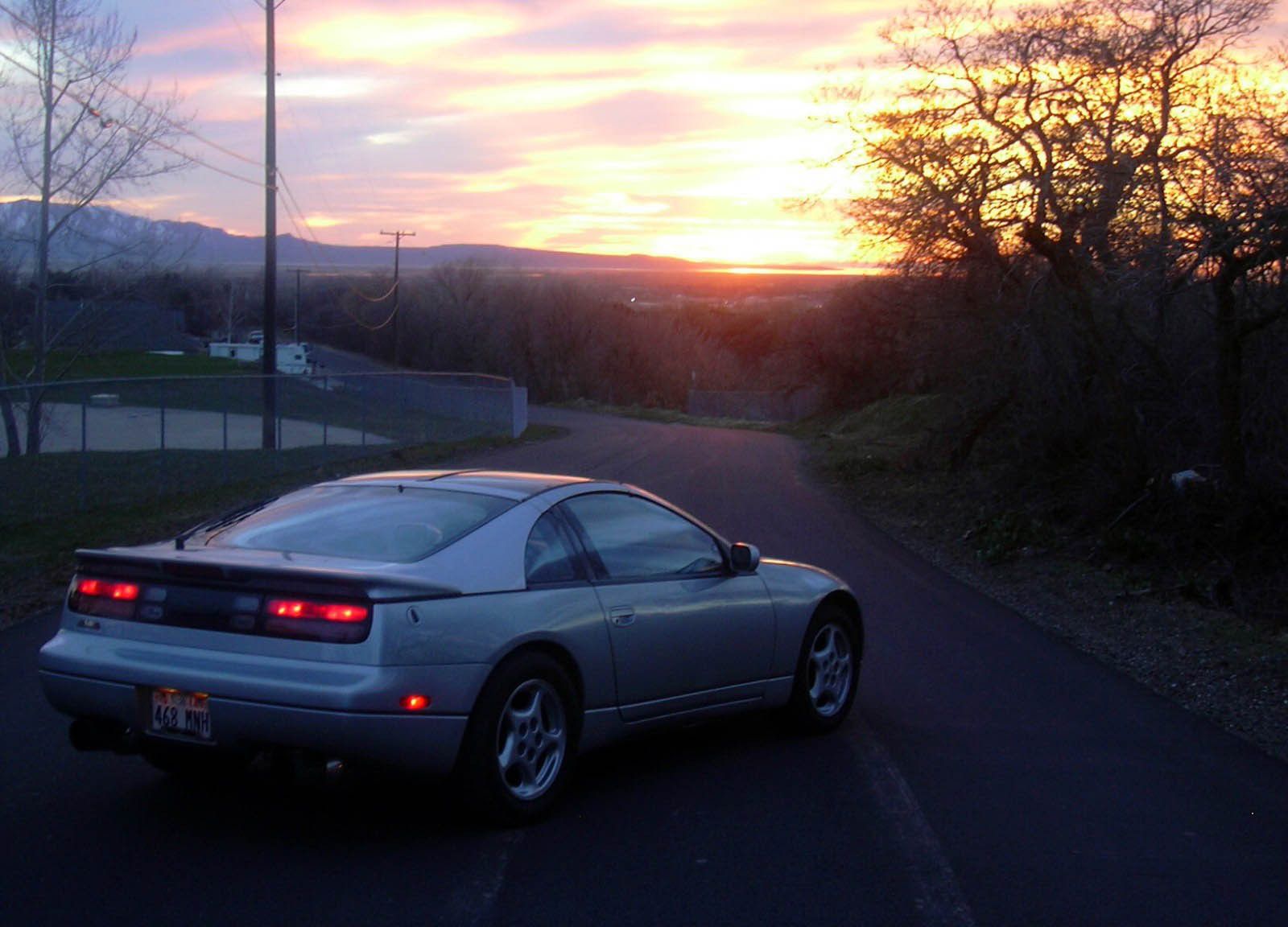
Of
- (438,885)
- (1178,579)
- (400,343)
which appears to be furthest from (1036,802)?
(400,343)

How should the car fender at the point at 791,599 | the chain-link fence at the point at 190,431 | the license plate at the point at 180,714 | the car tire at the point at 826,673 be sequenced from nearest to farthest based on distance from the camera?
1. the license plate at the point at 180,714
2. the car fender at the point at 791,599
3. the car tire at the point at 826,673
4. the chain-link fence at the point at 190,431

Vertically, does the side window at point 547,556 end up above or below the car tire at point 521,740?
above

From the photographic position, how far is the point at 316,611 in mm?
5211

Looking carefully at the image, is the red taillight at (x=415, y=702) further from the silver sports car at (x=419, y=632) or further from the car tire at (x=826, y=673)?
the car tire at (x=826, y=673)

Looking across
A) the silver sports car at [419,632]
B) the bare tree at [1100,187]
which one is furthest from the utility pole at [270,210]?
the silver sports car at [419,632]

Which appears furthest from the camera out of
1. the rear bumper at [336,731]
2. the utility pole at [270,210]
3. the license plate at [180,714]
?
the utility pole at [270,210]

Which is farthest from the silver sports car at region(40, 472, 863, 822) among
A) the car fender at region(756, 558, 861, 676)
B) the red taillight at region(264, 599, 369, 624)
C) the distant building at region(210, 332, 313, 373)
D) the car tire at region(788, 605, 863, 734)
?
the distant building at region(210, 332, 313, 373)

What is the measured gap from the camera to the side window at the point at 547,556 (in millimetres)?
5914

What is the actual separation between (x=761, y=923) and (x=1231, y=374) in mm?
10384

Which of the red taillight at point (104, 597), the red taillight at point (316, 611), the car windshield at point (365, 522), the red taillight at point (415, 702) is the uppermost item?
the car windshield at point (365, 522)

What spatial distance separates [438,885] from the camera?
493cm

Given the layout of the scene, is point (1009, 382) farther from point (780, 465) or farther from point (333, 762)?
point (333, 762)

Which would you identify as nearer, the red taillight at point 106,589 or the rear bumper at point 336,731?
the rear bumper at point 336,731

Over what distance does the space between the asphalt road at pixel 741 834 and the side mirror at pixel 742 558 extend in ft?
3.29
